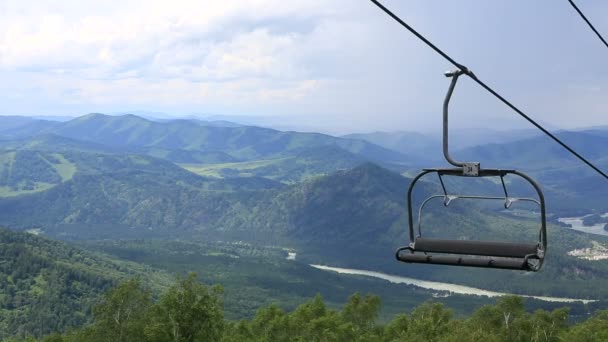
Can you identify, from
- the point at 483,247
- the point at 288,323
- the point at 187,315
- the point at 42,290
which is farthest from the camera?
the point at 42,290

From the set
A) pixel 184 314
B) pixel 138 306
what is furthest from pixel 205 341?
pixel 138 306

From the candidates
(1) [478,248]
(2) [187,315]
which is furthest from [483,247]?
(2) [187,315]

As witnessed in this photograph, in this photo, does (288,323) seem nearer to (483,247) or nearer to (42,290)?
(483,247)

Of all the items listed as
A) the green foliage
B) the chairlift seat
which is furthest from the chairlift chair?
the green foliage

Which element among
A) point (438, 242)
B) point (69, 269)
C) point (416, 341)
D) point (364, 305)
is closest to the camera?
point (438, 242)

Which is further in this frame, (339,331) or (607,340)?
(339,331)

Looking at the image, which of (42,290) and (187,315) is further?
(42,290)

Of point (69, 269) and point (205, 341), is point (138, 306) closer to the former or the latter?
point (205, 341)
